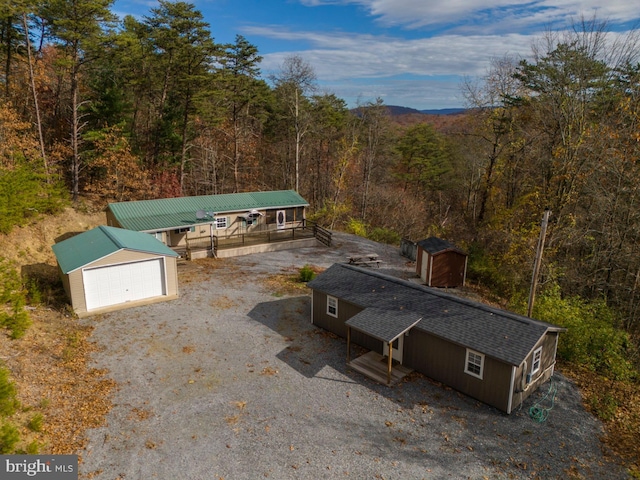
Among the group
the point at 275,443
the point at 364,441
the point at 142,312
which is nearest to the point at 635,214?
the point at 364,441

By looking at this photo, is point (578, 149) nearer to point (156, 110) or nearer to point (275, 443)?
point (275, 443)

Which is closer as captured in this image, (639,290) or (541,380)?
(541,380)

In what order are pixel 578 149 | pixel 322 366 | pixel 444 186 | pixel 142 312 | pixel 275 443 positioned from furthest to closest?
pixel 444 186 < pixel 578 149 < pixel 142 312 < pixel 322 366 < pixel 275 443

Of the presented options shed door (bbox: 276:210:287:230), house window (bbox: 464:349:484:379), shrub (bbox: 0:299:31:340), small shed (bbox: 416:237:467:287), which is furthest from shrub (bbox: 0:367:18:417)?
shed door (bbox: 276:210:287:230)

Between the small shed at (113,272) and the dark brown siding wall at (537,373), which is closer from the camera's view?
the dark brown siding wall at (537,373)

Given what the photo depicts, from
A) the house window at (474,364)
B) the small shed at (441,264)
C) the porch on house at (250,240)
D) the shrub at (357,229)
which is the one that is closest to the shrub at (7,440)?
the house window at (474,364)

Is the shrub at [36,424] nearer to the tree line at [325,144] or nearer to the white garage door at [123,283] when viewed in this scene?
the white garage door at [123,283]
